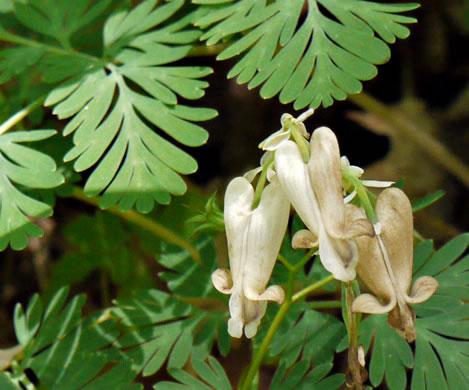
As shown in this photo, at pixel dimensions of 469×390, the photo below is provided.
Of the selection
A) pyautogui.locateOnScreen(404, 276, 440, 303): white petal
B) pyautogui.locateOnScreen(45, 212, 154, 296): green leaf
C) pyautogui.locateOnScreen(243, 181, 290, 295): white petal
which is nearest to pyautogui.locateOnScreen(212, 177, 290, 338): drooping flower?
pyautogui.locateOnScreen(243, 181, 290, 295): white petal

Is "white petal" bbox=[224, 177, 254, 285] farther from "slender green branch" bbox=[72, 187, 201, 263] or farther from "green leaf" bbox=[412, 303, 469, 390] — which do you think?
"slender green branch" bbox=[72, 187, 201, 263]

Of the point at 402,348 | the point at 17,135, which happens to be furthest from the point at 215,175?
the point at 402,348

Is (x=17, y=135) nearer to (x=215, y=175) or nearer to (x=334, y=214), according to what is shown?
(x=334, y=214)

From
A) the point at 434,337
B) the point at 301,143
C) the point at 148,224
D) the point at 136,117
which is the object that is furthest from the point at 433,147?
the point at 301,143

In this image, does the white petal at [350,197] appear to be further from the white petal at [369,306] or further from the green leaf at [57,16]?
the green leaf at [57,16]

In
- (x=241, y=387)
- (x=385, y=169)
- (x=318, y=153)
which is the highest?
(x=318, y=153)

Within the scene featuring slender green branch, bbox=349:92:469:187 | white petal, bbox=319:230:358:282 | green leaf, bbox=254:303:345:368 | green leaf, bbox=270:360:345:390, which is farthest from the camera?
slender green branch, bbox=349:92:469:187
